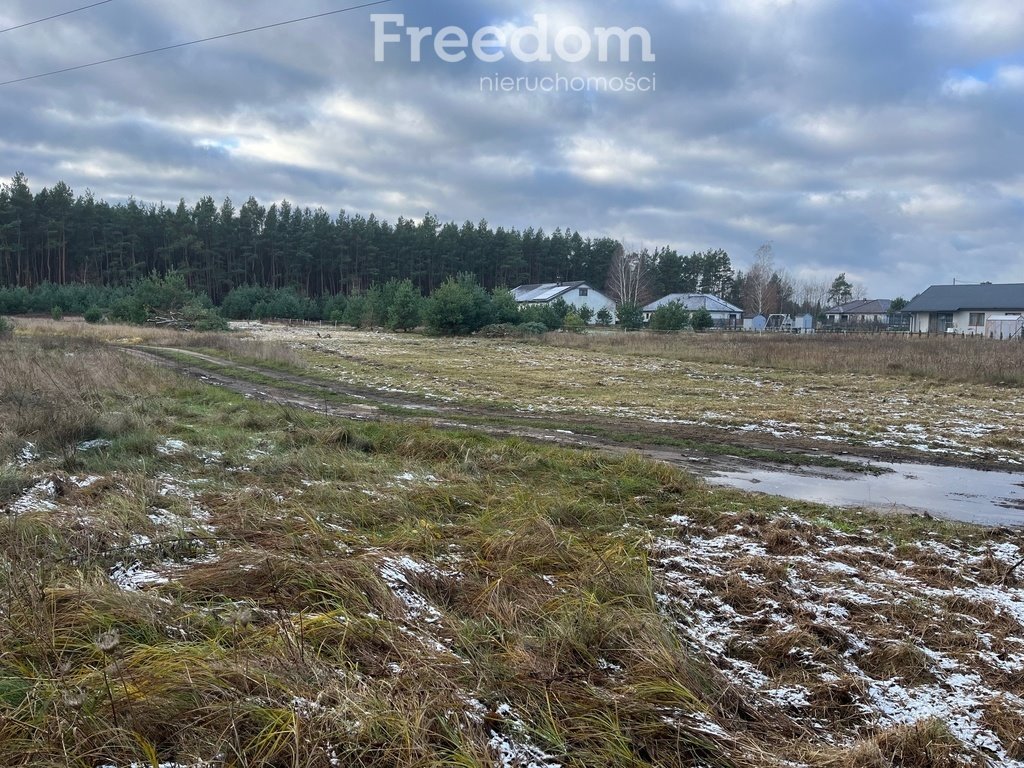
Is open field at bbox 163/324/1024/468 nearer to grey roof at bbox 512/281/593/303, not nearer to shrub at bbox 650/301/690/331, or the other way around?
shrub at bbox 650/301/690/331

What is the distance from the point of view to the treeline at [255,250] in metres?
69.8

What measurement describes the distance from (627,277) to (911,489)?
82670 mm

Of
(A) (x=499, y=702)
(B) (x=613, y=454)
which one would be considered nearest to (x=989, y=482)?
(B) (x=613, y=454)

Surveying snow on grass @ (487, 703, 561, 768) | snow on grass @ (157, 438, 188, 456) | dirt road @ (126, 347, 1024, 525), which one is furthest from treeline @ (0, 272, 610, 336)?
snow on grass @ (487, 703, 561, 768)

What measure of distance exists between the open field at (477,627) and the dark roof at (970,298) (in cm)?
6239

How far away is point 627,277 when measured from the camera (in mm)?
88438

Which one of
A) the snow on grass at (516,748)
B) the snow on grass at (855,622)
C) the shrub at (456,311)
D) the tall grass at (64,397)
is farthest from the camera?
the shrub at (456,311)

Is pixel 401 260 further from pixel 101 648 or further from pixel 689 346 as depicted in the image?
pixel 101 648

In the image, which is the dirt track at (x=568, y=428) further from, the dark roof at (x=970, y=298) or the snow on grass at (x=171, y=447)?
the dark roof at (x=970, y=298)

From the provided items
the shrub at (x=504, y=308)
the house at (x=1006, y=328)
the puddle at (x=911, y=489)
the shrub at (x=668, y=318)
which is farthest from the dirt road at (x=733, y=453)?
the house at (x=1006, y=328)

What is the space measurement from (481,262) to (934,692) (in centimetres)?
8879

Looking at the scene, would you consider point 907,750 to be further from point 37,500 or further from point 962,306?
point 962,306

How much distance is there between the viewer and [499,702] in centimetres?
290

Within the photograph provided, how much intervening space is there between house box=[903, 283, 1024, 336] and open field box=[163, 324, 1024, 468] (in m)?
43.5
